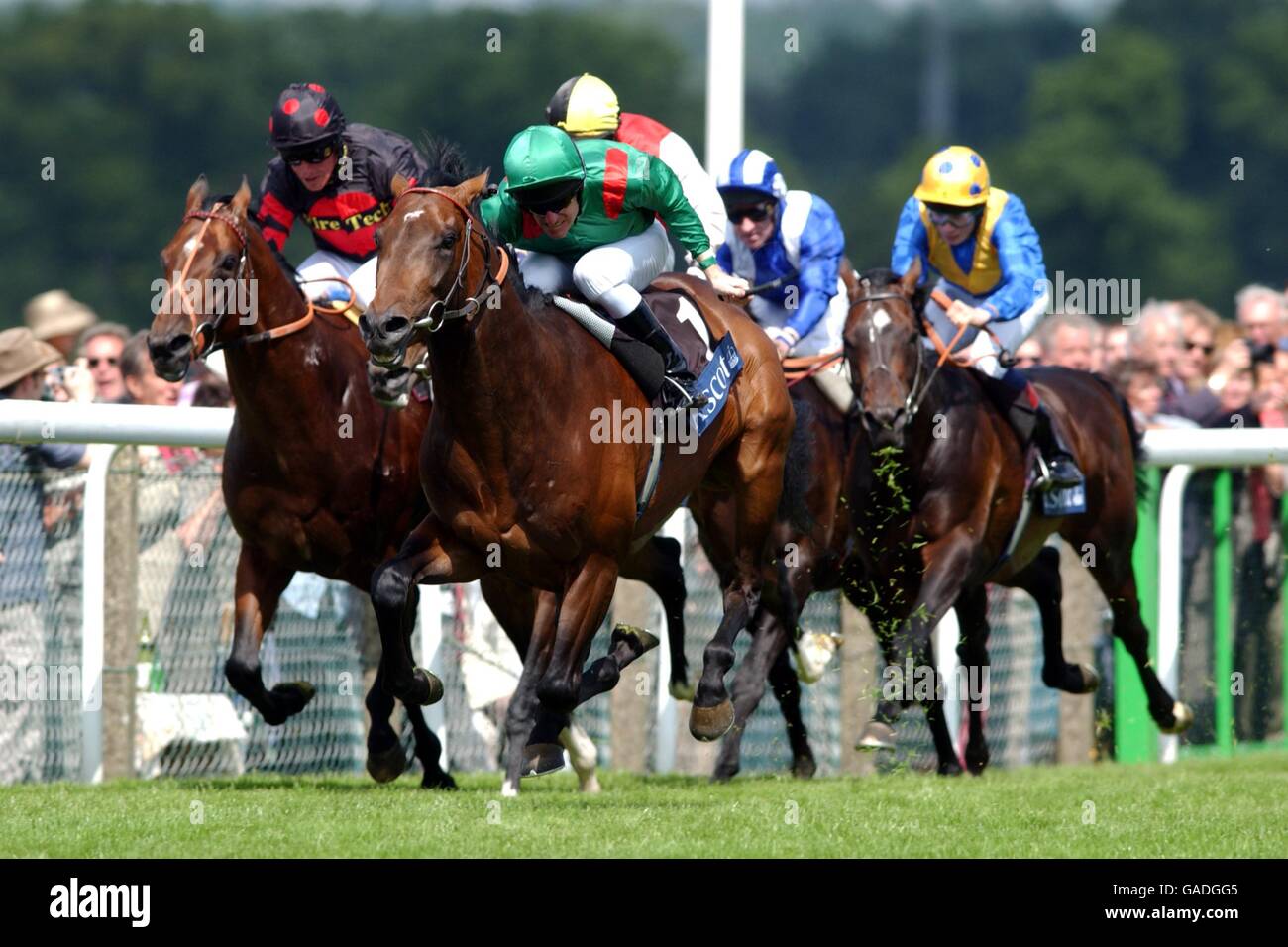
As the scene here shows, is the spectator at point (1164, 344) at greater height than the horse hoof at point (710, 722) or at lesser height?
greater

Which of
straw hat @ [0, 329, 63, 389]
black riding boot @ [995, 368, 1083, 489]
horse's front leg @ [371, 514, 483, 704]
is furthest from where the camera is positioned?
black riding boot @ [995, 368, 1083, 489]

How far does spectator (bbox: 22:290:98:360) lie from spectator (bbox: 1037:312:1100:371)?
15.9 ft

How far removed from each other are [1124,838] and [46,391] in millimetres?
4650

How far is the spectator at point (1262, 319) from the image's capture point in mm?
A: 11094

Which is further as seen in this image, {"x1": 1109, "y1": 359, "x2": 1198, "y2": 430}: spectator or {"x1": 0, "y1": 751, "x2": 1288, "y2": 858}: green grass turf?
{"x1": 1109, "y1": 359, "x2": 1198, "y2": 430}: spectator

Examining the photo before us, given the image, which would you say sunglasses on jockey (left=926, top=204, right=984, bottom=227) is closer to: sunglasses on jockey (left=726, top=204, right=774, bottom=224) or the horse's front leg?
sunglasses on jockey (left=726, top=204, right=774, bottom=224)

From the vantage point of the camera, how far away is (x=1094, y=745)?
10.4m

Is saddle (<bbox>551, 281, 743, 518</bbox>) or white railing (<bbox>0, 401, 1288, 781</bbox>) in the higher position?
saddle (<bbox>551, 281, 743, 518</bbox>)

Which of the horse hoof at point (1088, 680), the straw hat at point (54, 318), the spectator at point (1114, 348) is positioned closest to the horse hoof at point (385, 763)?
the straw hat at point (54, 318)

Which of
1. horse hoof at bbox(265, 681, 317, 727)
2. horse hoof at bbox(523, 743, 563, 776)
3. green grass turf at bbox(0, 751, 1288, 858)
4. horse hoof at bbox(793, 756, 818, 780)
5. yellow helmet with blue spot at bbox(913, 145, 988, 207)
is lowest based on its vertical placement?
horse hoof at bbox(793, 756, 818, 780)

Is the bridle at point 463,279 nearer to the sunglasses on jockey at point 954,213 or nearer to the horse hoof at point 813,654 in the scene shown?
the sunglasses on jockey at point 954,213

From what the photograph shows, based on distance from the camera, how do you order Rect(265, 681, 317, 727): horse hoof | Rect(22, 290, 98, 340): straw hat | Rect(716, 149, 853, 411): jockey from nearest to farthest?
Rect(265, 681, 317, 727): horse hoof < Rect(716, 149, 853, 411): jockey < Rect(22, 290, 98, 340): straw hat

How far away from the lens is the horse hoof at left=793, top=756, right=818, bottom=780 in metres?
8.92

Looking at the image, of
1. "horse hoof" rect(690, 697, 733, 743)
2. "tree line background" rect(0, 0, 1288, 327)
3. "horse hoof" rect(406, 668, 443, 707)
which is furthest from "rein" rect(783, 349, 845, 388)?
"tree line background" rect(0, 0, 1288, 327)
